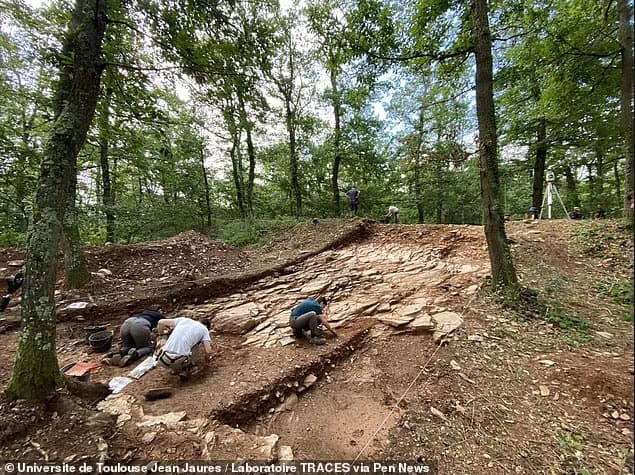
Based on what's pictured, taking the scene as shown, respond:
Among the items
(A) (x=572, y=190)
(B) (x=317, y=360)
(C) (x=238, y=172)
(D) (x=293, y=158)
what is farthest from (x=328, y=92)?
(A) (x=572, y=190)

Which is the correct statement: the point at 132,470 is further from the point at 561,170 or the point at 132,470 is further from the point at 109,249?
the point at 561,170

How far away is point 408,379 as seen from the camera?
3035 mm

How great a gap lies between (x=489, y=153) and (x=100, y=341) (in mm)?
6792

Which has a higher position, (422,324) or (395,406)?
(422,324)

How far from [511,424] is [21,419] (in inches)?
171

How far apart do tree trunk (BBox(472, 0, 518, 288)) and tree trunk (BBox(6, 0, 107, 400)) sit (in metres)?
5.05

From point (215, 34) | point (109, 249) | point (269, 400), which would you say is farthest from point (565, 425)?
point (109, 249)

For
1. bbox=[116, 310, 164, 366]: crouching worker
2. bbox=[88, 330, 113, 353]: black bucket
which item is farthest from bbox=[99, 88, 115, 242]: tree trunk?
bbox=[88, 330, 113, 353]: black bucket

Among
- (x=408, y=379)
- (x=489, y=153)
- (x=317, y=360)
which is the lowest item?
(x=408, y=379)

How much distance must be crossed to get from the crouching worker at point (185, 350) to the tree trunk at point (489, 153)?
4595 millimetres

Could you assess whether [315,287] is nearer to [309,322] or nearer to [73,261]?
[309,322]

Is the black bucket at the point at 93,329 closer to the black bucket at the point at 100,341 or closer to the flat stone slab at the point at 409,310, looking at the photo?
the black bucket at the point at 100,341

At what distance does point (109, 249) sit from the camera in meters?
6.61

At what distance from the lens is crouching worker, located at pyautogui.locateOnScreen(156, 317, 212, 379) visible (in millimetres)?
3156
